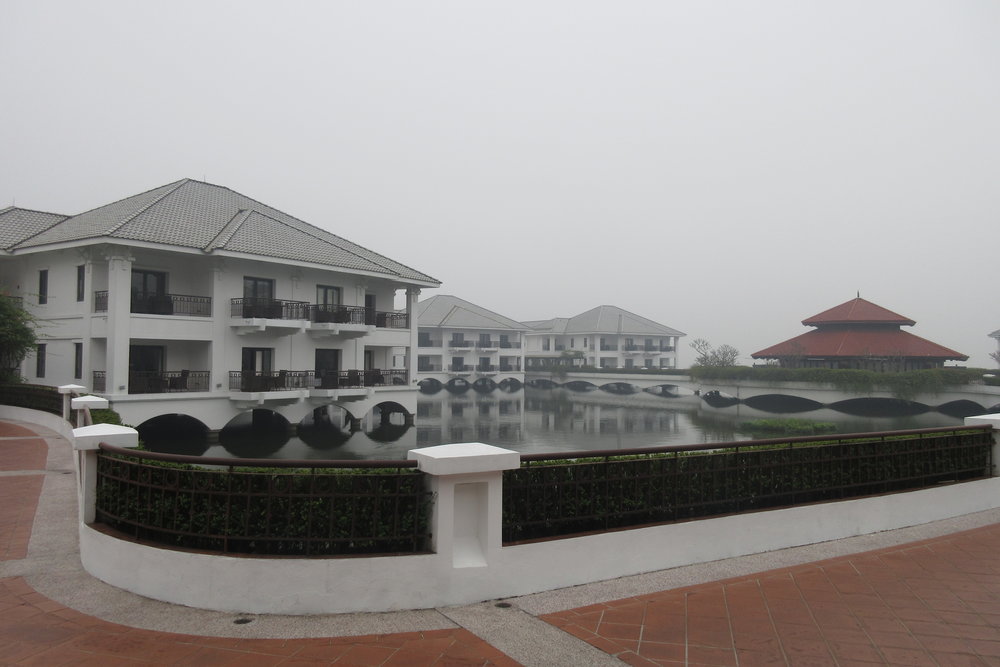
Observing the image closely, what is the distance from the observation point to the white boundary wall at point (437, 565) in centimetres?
487

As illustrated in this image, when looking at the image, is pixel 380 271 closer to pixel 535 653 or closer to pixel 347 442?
pixel 347 442

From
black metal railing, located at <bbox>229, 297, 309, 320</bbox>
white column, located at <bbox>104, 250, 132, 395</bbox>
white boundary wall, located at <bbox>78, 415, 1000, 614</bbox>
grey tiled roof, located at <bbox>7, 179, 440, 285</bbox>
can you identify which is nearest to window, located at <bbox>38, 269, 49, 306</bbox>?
grey tiled roof, located at <bbox>7, 179, 440, 285</bbox>

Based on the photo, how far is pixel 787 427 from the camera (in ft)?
110

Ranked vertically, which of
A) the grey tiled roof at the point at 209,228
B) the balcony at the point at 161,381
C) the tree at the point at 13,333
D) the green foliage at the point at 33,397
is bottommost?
the green foliage at the point at 33,397

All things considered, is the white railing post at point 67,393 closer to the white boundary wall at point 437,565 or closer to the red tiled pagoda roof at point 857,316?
the white boundary wall at point 437,565

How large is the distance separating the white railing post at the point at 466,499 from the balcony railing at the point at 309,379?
17.7 metres

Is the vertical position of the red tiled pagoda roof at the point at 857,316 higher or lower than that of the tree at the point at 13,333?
higher

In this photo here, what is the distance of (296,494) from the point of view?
5.09m

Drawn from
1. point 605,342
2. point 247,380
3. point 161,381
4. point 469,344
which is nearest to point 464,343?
point 469,344

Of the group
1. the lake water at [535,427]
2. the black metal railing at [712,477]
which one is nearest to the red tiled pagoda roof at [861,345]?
the lake water at [535,427]

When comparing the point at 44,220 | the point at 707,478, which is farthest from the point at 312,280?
the point at 707,478

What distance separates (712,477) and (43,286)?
24117 millimetres

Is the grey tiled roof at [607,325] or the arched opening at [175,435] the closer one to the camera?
the arched opening at [175,435]

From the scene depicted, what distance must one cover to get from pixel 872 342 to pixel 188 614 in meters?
51.8
